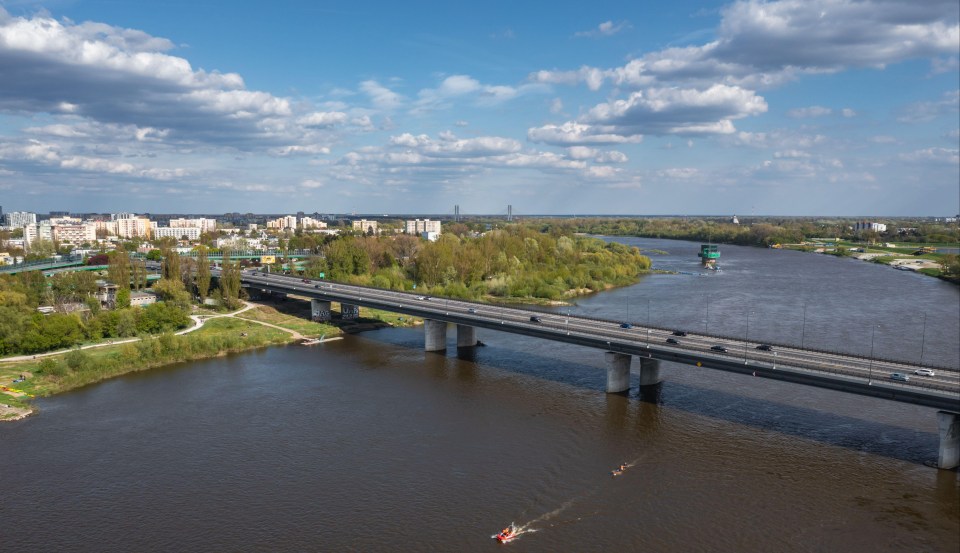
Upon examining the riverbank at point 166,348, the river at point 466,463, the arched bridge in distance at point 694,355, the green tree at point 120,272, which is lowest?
the river at point 466,463

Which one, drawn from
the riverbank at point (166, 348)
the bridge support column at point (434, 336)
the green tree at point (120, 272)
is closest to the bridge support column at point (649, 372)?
the bridge support column at point (434, 336)

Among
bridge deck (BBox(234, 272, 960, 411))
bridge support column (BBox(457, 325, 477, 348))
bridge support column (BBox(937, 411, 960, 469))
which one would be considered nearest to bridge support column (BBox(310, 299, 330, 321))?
bridge deck (BBox(234, 272, 960, 411))

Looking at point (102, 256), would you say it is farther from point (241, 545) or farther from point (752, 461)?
point (752, 461)

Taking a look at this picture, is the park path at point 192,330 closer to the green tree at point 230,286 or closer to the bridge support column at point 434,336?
the green tree at point 230,286

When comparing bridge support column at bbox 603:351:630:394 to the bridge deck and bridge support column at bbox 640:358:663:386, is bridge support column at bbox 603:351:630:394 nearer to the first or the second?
the bridge deck

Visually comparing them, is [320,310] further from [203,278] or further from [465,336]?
[465,336]

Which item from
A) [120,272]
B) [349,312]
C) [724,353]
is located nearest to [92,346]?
[120,272]

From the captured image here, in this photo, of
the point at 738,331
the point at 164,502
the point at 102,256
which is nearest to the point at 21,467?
the point at 164,502
